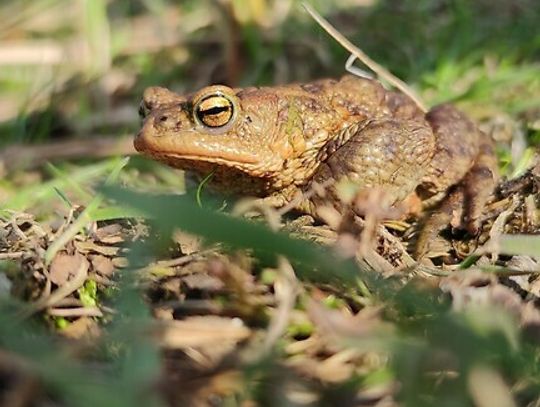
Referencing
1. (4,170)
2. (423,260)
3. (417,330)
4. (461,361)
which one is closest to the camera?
(461,361)

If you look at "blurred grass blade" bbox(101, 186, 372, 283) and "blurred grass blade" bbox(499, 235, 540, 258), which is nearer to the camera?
"blurred grass blade" bbox(101, 186, 372, 283)

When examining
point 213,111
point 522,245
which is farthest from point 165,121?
point 522,245

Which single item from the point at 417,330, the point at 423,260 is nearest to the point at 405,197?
the point at 423,260

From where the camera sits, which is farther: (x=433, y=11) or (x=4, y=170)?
(x=433, y=11)

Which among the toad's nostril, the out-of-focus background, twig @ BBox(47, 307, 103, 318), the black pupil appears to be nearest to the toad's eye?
the black pupil

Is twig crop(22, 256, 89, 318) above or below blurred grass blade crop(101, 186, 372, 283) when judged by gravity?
below

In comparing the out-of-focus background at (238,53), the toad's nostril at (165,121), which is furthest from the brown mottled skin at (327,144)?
the out-of-focus background at (238,53)

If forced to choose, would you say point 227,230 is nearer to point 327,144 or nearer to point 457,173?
point 327,144

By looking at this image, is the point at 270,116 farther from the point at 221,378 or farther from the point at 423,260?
the point at 221,378

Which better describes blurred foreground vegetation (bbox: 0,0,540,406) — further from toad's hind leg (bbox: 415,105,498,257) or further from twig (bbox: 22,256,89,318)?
toad's hind leg (bbox: 415,105,498,257)
